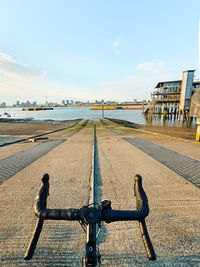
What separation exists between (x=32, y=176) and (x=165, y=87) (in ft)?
186

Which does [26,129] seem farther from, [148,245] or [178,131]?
[178,131]

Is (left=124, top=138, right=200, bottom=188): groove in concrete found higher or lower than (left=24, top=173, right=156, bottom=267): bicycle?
lower

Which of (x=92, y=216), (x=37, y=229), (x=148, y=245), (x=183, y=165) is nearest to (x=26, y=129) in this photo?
(x=183, y=165)

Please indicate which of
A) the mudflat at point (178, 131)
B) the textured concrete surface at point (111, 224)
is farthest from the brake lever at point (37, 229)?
the mudflat at point (178, 131)

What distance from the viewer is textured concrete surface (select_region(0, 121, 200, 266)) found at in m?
2.21

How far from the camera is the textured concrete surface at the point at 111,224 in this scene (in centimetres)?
221

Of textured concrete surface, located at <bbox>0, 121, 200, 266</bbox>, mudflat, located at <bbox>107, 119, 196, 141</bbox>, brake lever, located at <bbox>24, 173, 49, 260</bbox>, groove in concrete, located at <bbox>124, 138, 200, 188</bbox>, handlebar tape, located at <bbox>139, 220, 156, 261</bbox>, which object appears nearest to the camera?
handlebar tape, located at <bbox>139, 220, 156, 261</bbox>

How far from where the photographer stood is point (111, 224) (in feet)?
9.62

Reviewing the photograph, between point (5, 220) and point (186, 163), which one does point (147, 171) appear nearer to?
point (186, 163)

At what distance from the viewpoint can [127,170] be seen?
224 inches

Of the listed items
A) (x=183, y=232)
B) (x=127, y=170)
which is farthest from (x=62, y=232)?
(x=127, y=170)

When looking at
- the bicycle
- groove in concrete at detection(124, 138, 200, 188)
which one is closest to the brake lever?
the bicycle

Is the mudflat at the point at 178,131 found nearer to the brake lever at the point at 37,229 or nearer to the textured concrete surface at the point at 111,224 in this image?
the textured concrete surface at the point at 111,224

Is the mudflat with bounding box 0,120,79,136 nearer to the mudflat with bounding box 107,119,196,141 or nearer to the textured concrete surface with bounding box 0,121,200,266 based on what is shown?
the textured concrete surface with bounding box 0,121,200,266
